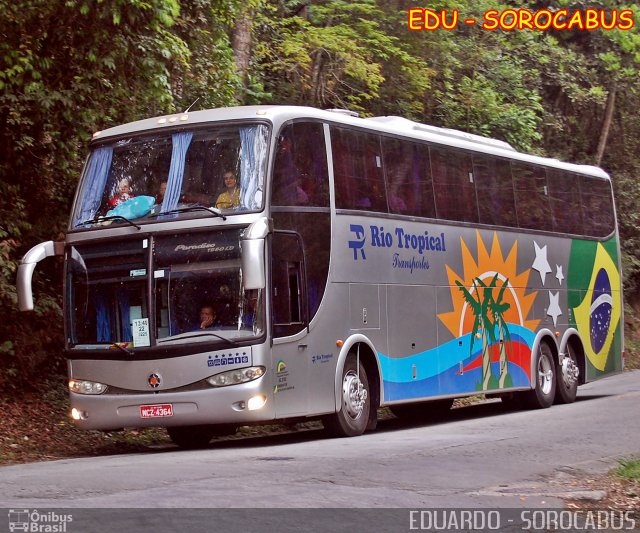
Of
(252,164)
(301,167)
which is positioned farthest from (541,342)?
(252,164)

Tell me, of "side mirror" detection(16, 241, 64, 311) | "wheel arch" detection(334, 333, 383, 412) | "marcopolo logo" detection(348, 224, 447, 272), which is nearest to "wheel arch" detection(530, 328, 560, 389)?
"marcopolo logo" detection(348, 224, 447, 272)

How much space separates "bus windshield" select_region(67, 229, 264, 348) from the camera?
44.2ft

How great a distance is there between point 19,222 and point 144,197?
400 centimetres

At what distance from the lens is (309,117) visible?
14.8 metres

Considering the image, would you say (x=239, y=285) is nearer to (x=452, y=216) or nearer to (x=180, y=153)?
(x=180, y=153)

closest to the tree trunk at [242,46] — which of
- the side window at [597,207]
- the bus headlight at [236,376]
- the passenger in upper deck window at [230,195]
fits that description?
the side window at [597,207]

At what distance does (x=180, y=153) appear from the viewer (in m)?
14.2

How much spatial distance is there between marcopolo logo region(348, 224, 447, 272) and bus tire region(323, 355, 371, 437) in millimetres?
1399

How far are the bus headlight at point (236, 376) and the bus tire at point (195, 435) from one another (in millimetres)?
1872

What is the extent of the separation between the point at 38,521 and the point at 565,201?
15.9 metres

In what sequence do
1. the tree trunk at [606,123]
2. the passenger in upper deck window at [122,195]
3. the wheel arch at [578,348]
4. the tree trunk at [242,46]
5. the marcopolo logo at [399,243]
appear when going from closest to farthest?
the passenger in upper deck window at [122,195] → the marcopolo logo at [399,243] → the wheel arch at [578,348] → the tree trunk at [242,46] → the tree trunk at [606,123]

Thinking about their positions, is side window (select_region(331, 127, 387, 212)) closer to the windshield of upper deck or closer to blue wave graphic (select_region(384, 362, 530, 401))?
the windshield of upper deck

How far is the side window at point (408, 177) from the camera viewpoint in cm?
1664

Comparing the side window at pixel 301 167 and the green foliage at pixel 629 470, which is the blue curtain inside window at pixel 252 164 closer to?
the side window at pixel 301 167
